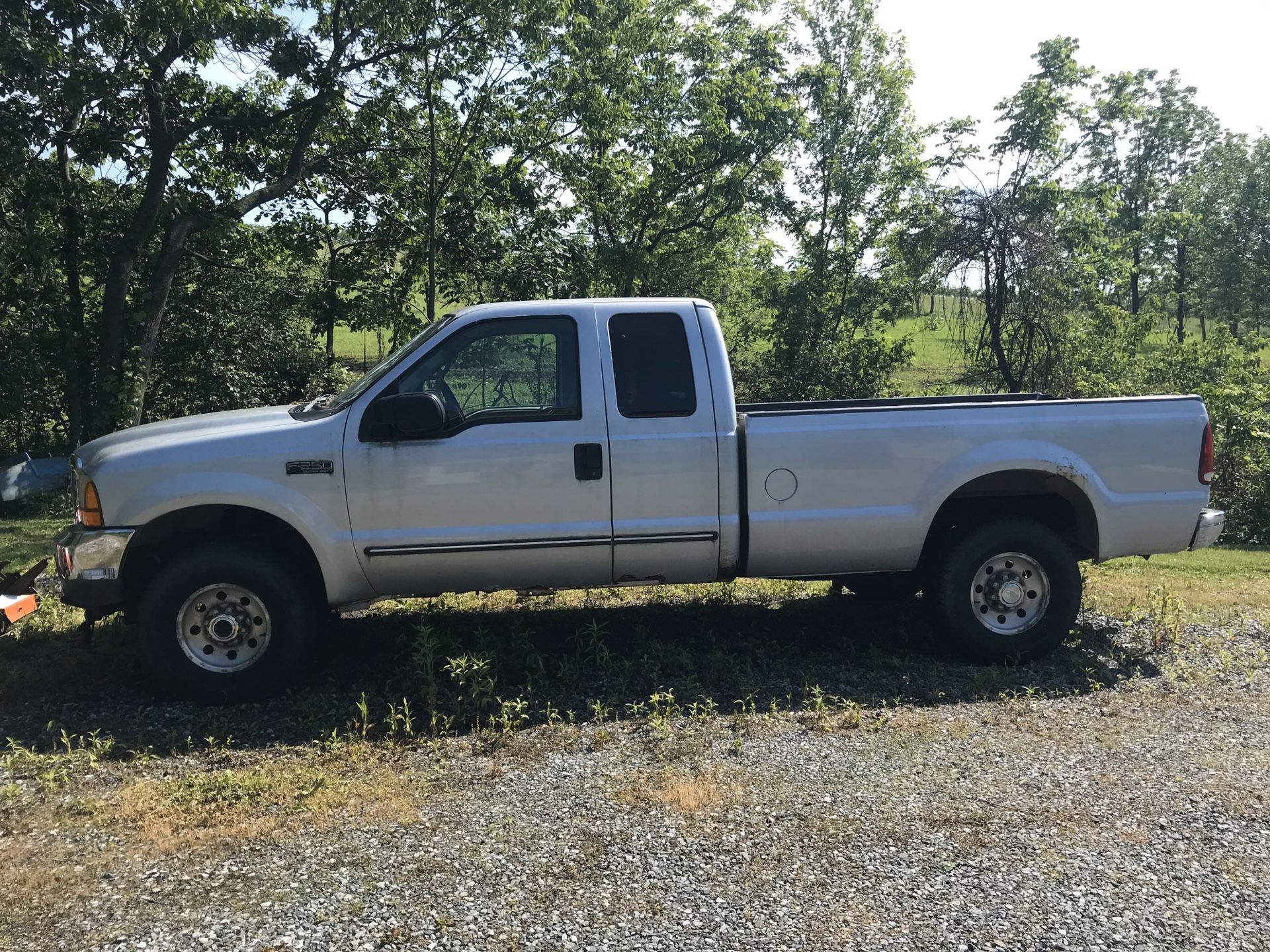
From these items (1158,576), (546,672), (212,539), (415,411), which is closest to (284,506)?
(212,539)

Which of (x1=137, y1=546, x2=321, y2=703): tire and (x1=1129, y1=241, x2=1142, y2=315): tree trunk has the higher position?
(x1=1129, y1=241, x2=1142, y2=315): tree trunk

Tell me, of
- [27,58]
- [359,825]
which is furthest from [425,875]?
[27,58]

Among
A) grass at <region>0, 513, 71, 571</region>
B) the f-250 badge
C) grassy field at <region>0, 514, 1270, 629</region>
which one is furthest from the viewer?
grass at <region>0, 513, 71, 571</region>

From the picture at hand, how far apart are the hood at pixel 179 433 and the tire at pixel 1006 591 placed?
12.7 feet

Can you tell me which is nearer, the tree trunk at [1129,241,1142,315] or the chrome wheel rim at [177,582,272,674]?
the chrome wheel rim at [177,582,272,674]

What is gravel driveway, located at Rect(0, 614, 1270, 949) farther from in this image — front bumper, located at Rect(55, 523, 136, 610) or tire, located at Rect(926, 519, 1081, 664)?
front bumper, located at Rect(55, 523, 136, 610)

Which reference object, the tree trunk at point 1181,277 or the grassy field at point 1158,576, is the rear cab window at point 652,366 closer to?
the grassy field at point 1158,576

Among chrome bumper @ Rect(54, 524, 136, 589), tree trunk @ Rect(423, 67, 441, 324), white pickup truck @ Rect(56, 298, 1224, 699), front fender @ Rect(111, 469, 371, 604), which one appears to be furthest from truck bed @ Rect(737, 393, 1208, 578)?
tree trunk @ Rect(423, 67, 441, 324)

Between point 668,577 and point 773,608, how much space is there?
177 cm

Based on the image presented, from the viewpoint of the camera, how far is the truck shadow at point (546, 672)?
5.00 meters

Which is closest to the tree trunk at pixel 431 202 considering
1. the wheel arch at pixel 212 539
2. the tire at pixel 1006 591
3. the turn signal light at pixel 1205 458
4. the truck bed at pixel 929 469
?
the wheel arch at pixel 212 539

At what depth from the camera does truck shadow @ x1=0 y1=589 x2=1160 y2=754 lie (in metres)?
5.00

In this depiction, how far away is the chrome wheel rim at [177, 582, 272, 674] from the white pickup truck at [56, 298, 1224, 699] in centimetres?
1

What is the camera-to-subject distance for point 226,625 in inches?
201
